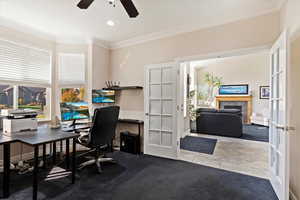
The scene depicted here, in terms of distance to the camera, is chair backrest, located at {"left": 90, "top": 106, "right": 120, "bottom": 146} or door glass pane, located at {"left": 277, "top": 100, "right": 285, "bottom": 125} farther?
chair backrest, located at {"left": 90, "top": 106, "right": 120, "bottom": 146}

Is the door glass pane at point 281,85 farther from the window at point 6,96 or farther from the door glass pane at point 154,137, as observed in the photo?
the window at point 6,96

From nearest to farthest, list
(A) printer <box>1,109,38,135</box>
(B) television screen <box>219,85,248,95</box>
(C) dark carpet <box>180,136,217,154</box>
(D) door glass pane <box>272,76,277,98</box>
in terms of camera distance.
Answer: (D) door glass pane <box>272,76,277,98</box>
(A) printer <box>1,109,38,135</box>
(C) dark carpet <box>180,136,217,154</box>
(B) television screen <box>219,85,248,95</box>

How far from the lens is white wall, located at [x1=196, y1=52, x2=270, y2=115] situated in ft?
25.7

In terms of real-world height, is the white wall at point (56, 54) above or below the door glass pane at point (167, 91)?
above

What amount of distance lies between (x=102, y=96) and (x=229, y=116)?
402cm

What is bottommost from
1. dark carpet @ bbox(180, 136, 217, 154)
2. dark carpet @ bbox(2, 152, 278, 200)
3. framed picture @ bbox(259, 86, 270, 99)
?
dark carpet @ bbox(2, 152, 278, 200)

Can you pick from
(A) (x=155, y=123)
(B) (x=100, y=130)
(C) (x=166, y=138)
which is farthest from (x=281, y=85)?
(B) (x=100, y=130)

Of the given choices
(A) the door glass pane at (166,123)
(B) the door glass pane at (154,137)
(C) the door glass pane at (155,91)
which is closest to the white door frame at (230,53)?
(C) the door glass pane at (155,91)

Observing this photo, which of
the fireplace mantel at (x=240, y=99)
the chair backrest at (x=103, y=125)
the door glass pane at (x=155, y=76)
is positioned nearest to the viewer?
the chair backrest at (x=103, y=125)

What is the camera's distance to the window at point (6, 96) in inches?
117

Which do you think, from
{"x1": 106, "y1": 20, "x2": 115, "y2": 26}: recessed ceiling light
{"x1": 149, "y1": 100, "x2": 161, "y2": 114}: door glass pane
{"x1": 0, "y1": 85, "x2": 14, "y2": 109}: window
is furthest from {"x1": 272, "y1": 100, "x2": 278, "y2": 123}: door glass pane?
{"x1": 0, "y1": 85, "x2": 14, "y2": 109}: window

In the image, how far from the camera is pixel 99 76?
13.6ft

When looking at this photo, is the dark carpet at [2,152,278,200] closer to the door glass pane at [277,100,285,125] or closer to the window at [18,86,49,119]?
the door glass pane at [277,100,285,125]

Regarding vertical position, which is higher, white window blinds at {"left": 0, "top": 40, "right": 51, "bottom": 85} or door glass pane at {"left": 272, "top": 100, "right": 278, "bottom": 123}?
white window blinds at {"left": 0, "top": 40, "right": 51, "bottom": 85}
